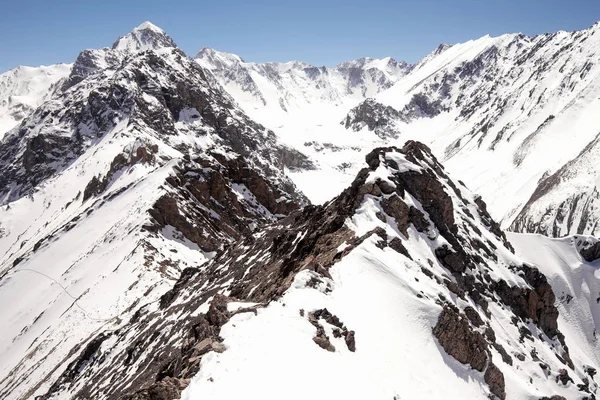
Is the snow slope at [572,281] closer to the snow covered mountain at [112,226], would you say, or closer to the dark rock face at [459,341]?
the dark rock face at [459,341]

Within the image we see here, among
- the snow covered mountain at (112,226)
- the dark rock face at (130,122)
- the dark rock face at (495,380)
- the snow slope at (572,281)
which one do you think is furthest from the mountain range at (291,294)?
the dark rock face at (130,122)

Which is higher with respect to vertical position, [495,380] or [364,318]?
[364,318]

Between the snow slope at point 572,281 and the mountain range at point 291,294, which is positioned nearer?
the mountain range at point 291,294

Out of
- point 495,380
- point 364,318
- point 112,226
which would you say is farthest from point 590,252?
point 112,226

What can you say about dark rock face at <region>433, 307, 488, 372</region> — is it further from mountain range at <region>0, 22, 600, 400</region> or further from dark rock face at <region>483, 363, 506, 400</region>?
dark rock face at <region>483, 363, 506, 400</region>

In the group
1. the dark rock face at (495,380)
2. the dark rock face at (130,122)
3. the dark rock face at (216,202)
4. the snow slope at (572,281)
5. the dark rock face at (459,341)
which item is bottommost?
the dark rock face at (495,380)

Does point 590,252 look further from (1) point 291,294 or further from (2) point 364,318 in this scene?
(1) point 291,294

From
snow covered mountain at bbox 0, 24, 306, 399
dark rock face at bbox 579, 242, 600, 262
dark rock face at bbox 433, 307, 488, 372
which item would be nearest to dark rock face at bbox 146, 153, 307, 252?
snow covered mountain at bbox 0, 24, 306, 399

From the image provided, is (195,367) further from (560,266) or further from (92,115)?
(92,115)
